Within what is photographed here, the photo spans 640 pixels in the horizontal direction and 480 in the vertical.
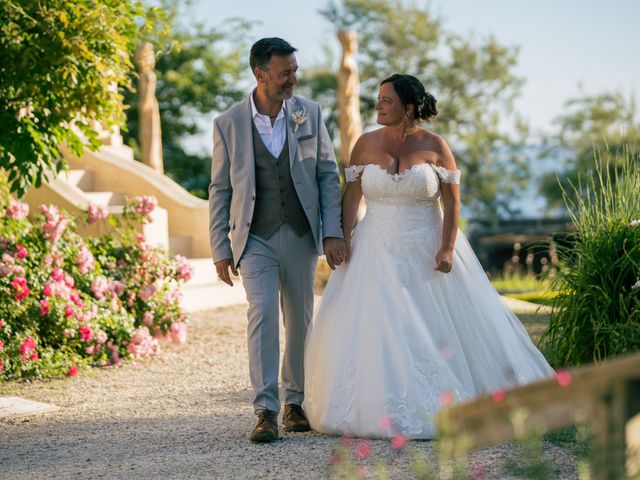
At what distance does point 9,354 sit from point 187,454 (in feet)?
9.80

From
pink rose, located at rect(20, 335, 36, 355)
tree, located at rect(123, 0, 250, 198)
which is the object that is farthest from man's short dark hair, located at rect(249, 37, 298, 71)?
tree, located at rect(123, 0, 250, 198)

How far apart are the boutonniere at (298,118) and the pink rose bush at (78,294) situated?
3323mm

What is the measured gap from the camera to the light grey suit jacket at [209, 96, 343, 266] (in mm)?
5527

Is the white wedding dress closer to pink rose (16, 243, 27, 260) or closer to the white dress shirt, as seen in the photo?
the white dress shirt

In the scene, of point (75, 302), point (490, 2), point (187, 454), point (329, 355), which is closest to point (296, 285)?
point (329, 355)

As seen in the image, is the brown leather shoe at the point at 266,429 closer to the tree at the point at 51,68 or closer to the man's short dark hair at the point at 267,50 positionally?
the man's short dark hair at the point at 267,50

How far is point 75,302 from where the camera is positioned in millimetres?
8500

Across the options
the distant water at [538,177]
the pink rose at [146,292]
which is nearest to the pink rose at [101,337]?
the pink rose at [146,292]

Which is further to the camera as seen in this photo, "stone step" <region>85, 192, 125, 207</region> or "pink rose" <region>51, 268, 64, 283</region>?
"stone step" <region>85, 192, 125, 207</region>

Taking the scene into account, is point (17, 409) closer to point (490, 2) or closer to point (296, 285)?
point (296, 285)

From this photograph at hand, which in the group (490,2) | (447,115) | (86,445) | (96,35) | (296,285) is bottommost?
(86,445)

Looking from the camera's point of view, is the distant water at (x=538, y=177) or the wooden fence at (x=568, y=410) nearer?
the wooden fence at (x=568, y=410)

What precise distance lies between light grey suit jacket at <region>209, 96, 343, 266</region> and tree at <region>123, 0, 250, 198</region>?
781 inches

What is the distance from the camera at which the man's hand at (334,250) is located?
5656 mm
